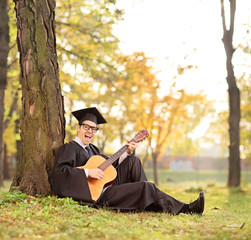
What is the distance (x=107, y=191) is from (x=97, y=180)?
26cm

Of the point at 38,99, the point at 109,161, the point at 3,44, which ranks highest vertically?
the point at 3,44

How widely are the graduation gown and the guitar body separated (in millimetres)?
105

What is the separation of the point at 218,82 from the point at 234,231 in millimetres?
14748

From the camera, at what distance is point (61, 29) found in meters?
12.9

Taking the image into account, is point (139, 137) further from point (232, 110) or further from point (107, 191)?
point (232, 110)

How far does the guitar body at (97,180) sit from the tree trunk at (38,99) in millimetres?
735

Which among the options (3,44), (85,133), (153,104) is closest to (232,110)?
(153,104)

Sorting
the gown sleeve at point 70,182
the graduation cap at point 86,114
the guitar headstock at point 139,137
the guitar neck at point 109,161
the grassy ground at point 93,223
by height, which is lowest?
the grassy ground at point 93,223

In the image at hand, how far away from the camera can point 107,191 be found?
6.10 meters

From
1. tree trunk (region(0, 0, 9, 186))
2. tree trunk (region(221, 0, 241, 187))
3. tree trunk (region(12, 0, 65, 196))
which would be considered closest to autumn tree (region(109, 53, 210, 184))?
tree trunk (region(221, 0, 241, 187))

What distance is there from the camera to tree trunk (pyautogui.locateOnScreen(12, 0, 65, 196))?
6.30 metres

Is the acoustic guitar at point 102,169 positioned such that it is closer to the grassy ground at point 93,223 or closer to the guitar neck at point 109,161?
the guitar neck at point 109,161

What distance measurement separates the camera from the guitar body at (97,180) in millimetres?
5958

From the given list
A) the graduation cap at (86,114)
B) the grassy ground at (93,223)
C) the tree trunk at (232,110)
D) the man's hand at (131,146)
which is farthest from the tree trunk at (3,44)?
the tree trunk at (232,110)
